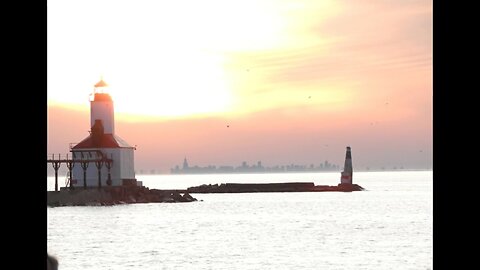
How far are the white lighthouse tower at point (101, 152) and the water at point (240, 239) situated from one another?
3.95 metres

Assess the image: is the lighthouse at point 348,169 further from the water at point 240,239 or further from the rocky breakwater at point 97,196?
the rocky breakwater at point 97,196

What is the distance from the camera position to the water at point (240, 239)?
4609 cm

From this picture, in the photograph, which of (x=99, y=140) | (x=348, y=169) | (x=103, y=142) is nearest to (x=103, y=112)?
(x=99, y=140)

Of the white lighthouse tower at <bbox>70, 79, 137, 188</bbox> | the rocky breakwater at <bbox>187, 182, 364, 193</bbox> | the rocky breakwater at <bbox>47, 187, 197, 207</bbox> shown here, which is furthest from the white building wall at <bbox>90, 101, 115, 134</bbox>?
the rocky breakwater at <bbox>187, 182, 364, 193</bbox>

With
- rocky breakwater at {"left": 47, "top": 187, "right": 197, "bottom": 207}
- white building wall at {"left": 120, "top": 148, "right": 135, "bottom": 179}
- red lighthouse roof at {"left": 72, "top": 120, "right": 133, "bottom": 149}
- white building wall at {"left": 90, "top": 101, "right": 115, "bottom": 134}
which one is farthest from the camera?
rocky breakwater at {"left": 47, "top": 187, "right": 197, "bottom": 207}

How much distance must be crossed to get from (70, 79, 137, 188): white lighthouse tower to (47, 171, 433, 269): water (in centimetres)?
395

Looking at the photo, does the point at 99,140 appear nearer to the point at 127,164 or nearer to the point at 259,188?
the point at 127,164

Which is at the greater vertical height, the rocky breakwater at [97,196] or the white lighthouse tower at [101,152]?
the white lighthouse tower at [101,152]

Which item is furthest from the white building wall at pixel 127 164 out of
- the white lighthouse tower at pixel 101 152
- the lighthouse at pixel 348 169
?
the lighthouse at pixel 348 169

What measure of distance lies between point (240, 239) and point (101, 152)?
27.4 metres

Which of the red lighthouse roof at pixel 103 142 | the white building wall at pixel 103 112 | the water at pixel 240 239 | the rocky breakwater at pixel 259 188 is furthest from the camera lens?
the rocky breakwater at pixel 259 188

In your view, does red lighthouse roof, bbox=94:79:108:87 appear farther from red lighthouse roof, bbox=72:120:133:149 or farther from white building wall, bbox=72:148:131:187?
white building wall, bbox=72:148:131:187

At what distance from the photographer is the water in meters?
46.1

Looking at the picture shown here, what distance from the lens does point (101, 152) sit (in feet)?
275
